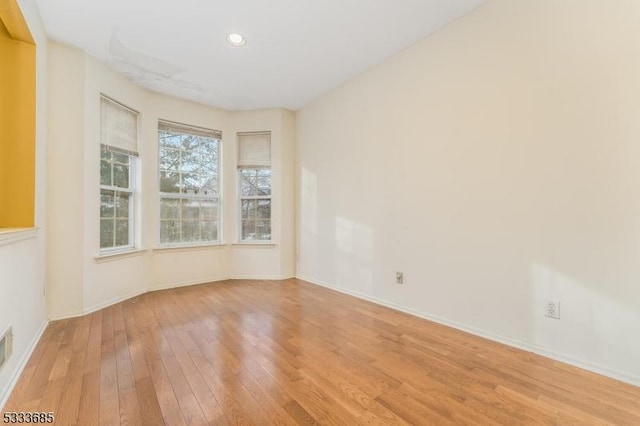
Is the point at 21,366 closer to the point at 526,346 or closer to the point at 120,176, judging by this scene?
the point at 120,176

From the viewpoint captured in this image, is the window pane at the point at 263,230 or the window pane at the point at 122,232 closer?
the window pane at the point at 122,232

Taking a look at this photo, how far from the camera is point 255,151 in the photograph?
457cm

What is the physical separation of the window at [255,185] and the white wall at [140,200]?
0.13 metres

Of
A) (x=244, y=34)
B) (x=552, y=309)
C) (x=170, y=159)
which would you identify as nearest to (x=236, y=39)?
(x=244, y=34)

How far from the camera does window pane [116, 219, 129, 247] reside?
138 inches

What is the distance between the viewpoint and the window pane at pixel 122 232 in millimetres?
3494

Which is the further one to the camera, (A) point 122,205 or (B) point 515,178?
(A) point 122,205

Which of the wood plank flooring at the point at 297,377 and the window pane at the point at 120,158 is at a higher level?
the window pane at the point at 120,158

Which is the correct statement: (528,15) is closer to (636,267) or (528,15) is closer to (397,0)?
(397,0)

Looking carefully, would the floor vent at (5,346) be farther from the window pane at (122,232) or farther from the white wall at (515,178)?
the white wall at (515,178)

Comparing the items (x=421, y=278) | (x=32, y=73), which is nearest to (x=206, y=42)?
(x=32, y=73)

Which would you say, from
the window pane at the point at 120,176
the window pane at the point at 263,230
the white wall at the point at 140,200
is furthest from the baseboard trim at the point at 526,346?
the window pane at the point at 120,176

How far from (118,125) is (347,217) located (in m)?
3.05

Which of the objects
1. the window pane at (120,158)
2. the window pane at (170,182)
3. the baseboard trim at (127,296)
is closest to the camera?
the baseboard trim at (127,296)
